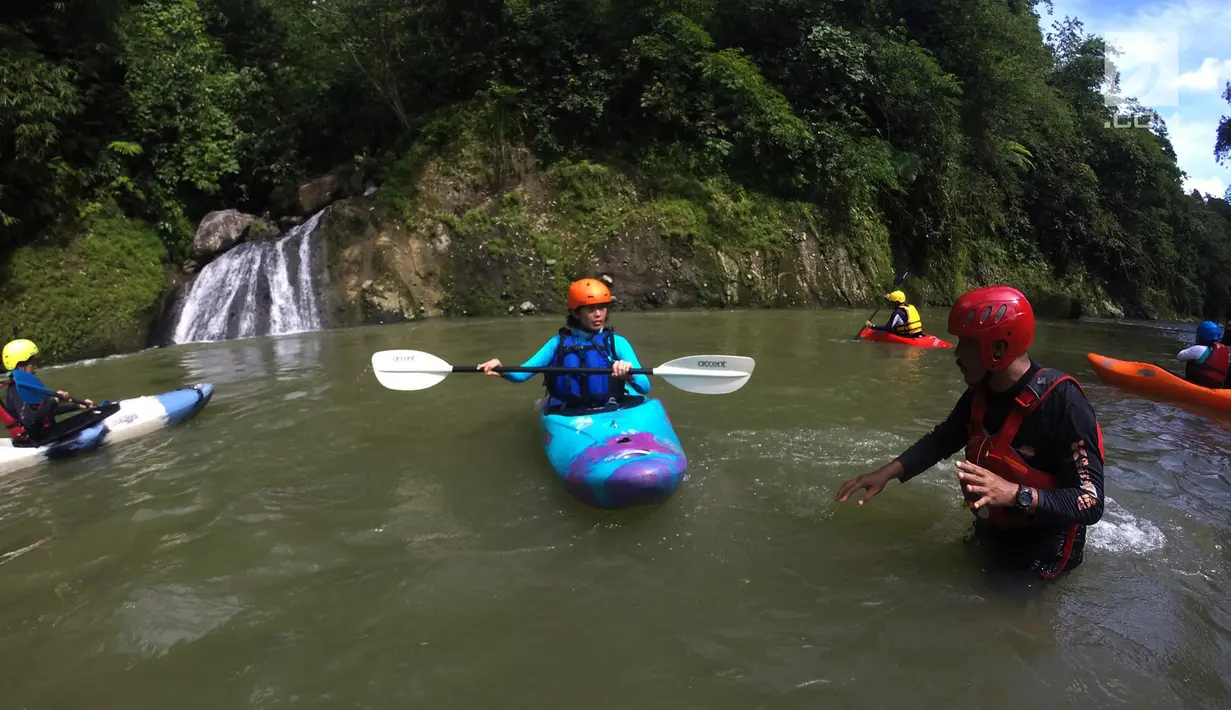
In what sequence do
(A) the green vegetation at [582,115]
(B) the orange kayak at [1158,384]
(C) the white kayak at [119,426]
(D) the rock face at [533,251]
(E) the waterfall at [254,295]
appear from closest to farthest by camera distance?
(C) the white kayak at [119,426] → (B) the orange kayak at [1158,384] → (E) the waterfall at [254,295] → (D) the rock face at [533,251] → (A) the green vegetation at [582,115]

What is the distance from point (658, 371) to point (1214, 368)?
5.23 m

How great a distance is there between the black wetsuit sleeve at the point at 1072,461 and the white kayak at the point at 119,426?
6019 mm

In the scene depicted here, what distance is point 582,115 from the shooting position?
15.4 metres

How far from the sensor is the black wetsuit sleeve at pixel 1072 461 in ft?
7.66

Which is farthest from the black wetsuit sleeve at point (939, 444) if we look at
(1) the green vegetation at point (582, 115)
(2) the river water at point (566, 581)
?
(1) the green vegetation at point (582, 115)

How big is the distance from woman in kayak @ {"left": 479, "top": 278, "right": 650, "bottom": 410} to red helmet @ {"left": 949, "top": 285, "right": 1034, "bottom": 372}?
7.40 ft

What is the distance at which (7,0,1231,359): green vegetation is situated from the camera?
13938 millimetres

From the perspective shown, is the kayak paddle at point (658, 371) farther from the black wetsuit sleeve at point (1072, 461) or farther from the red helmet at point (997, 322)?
the black wetsuit sleeve at point (1072, 461)

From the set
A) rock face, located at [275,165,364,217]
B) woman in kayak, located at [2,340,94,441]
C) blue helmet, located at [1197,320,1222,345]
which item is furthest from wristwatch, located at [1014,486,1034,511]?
rock face, located at [275,165,364,217]

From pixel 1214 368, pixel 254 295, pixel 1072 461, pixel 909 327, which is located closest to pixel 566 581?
pixel 1072 461

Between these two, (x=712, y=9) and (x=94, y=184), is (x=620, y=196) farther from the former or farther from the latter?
(x=94, y=184)

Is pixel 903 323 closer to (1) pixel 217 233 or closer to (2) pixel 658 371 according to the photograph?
(2) pixel 658 371

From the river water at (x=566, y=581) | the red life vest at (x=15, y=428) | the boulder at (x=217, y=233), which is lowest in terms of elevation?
the river water at (x=566, y=581)

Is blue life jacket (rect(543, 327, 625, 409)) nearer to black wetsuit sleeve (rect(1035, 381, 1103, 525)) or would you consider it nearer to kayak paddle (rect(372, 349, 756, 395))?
kayak paddle (rect(372, 349, 756, 395))
